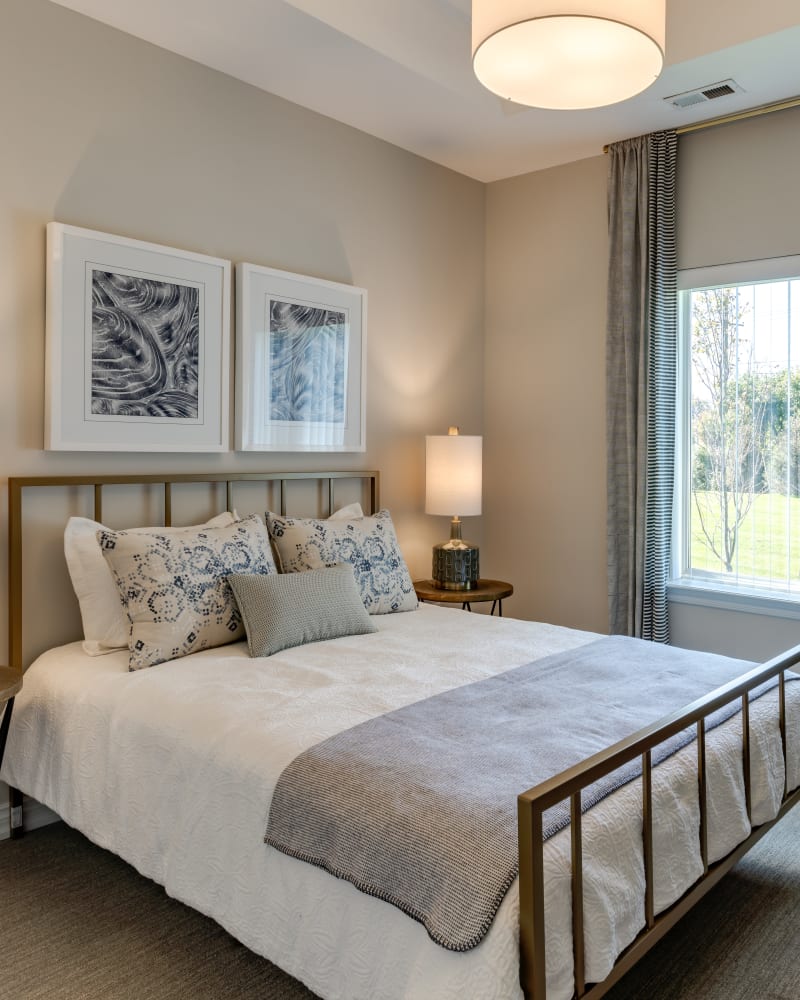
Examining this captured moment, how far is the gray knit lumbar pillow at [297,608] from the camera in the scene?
268cm

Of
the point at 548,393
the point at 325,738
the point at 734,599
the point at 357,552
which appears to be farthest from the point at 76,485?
the point at 734,599

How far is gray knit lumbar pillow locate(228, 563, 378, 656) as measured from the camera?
8.79 feet

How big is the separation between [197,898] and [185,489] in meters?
1.58

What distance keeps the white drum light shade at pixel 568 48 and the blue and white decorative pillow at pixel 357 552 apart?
1.71 meters

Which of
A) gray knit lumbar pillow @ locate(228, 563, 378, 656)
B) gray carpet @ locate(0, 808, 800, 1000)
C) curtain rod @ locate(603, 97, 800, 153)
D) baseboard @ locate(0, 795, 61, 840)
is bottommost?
gray carpet @ locate(0, 808, 800, 1000)

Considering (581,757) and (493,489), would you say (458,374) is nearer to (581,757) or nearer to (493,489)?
(493,489)

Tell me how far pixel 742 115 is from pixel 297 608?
2752 mm

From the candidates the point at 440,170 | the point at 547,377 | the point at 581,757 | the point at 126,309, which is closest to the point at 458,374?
the point at 547,377

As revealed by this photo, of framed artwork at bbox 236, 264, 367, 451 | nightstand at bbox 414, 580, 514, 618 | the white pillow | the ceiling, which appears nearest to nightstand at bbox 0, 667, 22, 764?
the white pillow

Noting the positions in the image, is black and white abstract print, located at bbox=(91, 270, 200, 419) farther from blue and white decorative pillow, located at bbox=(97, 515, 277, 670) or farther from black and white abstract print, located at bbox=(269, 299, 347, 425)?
blue and white decorative pillow, located at bbox=(97, 515, 277, 670)

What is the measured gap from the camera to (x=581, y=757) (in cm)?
182

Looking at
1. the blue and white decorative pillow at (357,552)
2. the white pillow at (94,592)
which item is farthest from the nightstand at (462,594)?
the white pillow at (94,592)

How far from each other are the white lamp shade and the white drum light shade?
6.27ft

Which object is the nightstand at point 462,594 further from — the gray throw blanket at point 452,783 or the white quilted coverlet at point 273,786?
the gray throw blanket at point 452,783
